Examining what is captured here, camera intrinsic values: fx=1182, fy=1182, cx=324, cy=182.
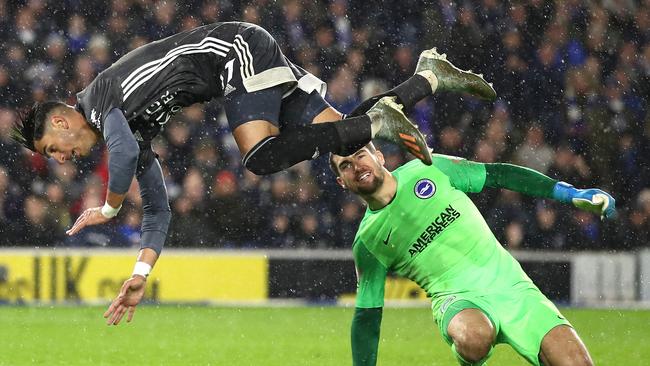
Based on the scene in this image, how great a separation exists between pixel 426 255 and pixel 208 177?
7018 mm

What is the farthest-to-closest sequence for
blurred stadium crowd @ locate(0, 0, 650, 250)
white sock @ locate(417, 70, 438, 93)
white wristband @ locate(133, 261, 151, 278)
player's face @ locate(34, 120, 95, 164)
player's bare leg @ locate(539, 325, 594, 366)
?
blurred stadium crowd @ locate(0, 0, 650, 250) → white sock @ locate(417, 70, 438, 93) → white wristband @ locate(133, 261, 151, 278) → player's face @ locate(34, 120, 95, 164) → player's bare leg @ locate(539, 325, 594, 366)

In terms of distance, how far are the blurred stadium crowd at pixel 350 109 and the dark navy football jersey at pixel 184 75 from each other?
6.47 metres

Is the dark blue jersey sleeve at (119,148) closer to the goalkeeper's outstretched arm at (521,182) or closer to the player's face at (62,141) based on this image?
the player's face at (62,141)

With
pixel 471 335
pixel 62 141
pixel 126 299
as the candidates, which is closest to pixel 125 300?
pixel 126 299

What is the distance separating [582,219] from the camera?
1312cm

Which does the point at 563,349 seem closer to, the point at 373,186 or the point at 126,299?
the point at 373,186

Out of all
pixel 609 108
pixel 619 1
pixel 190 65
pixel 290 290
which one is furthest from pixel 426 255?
pixel 619 1

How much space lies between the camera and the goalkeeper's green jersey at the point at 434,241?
6.12 meters

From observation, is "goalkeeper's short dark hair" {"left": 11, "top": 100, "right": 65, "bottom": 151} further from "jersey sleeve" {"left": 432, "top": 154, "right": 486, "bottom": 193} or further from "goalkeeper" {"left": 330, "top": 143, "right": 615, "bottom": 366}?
"jersey sleeve" {"left": 432, "top": 154, "right": 486, "bottom": 193}

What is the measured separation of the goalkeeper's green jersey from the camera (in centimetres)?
612

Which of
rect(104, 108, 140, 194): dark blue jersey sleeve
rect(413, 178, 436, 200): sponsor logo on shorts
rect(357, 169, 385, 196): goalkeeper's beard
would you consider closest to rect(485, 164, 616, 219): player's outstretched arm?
rect(413, 178, 436, 200): sponsor logo on shorts

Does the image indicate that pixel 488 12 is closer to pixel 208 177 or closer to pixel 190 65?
pixel 208 177

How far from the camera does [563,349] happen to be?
5.66 meters

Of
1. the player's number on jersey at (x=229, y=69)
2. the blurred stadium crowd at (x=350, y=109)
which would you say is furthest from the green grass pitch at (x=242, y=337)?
the player's number on jersey at (x=229, y=69)
